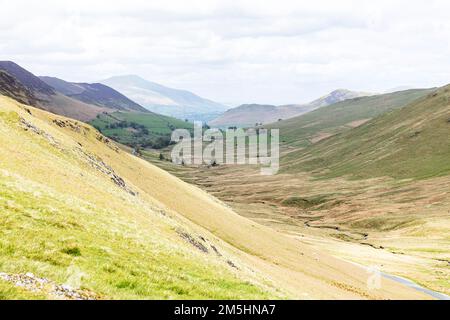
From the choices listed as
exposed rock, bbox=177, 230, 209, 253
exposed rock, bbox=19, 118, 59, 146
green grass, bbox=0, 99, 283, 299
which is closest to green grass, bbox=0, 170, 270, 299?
green grass, bbox=0, 99, 283, 299

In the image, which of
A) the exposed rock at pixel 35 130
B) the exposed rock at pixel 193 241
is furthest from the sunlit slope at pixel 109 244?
the exposed rock at pixel 193 241

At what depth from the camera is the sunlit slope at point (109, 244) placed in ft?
76.4

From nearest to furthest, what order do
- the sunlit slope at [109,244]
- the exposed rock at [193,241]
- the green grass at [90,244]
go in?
the green grass at [90,244], the sunlit slope at [109,244], the exposed rock at [193,241]

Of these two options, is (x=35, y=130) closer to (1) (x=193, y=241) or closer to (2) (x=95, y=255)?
(1) (x=193, y=241)

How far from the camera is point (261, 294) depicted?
27.3m

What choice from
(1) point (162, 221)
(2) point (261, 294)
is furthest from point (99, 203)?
(2) point (261, 294)

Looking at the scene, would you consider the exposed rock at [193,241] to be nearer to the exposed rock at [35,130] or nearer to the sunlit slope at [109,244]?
the sunlit slope at [109,244]

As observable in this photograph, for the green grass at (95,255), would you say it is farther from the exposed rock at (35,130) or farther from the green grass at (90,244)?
the exposed rock at (35,130)

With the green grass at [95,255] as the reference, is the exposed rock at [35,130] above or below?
above

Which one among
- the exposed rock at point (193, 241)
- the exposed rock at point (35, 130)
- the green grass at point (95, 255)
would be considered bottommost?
the exposed rock at point (193, 241)

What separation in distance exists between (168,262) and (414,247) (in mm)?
113299

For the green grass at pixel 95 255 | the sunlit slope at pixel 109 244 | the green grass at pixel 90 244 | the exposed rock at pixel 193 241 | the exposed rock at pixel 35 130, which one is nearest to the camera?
the green grass at pixel 95 255

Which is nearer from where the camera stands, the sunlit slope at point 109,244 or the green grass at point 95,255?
the green grass at point 95,255
